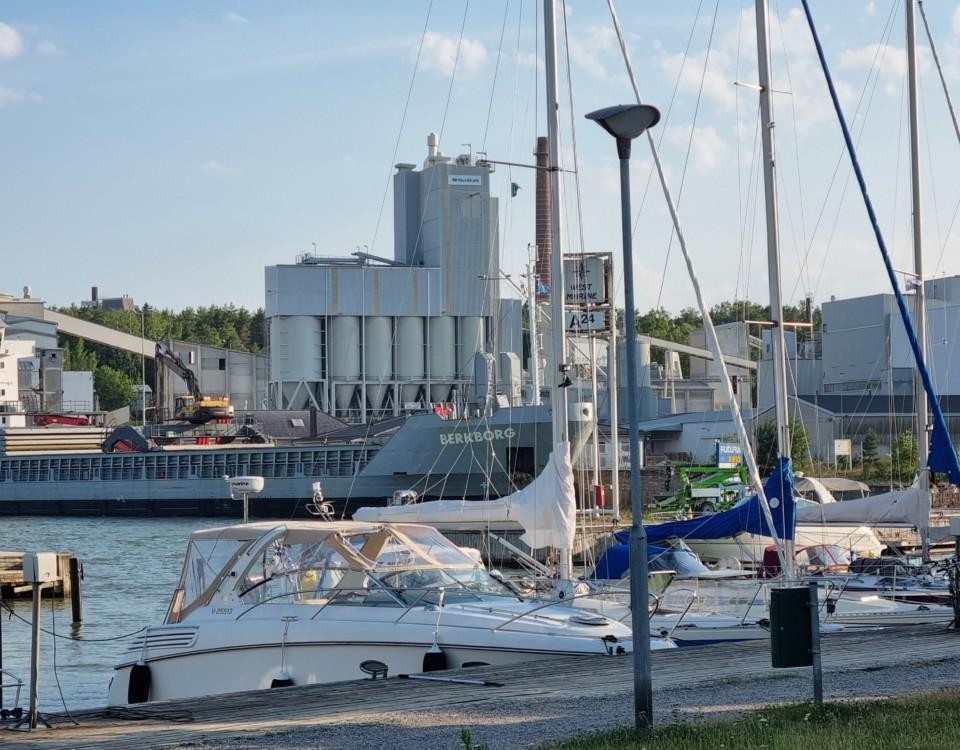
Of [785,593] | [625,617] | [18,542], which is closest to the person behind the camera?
→ [785,593]

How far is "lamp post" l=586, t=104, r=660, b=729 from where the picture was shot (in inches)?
435

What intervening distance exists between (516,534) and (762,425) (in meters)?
35.3

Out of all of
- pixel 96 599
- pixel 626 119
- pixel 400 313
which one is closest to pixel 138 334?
pixel 400 313

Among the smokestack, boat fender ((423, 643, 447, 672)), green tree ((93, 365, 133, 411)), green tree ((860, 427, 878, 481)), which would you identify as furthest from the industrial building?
green tree ((93, 365, 133, 411))

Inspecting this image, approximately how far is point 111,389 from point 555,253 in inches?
4779

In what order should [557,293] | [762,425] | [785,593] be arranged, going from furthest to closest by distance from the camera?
[762,425], [557,293], [785,593]

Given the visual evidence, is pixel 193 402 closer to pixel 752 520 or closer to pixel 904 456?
pixel 904 456

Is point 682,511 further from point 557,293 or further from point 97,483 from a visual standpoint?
point 97,483

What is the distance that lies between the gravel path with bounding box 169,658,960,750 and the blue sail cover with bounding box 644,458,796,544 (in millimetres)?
7874

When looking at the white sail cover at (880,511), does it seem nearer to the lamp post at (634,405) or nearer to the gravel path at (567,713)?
the gravel path at (567,713)

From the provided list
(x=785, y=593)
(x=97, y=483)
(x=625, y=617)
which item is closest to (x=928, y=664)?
(x=785, y=593)

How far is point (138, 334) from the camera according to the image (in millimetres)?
157125

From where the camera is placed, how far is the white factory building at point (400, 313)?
98.0m

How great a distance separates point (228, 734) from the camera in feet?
37.4
